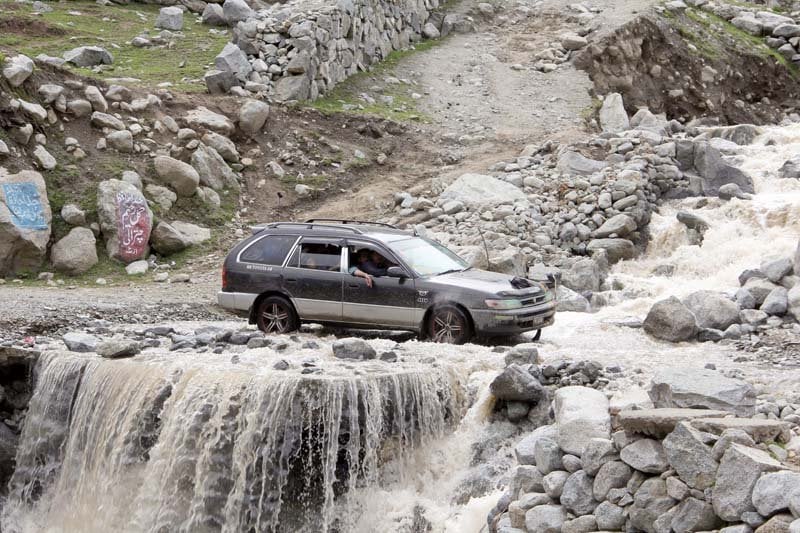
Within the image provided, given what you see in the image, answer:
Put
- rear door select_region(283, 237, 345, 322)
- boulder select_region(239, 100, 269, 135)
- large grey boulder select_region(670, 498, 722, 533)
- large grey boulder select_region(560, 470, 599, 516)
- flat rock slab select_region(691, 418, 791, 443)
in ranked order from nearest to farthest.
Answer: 1. large grey boulder select_region(670, 498, 722, 533)
2. flat rock slab select_region(691, 418, 791, 443)
3. large grey boulder select_region(560, 470, 599, 516)
4. rear door select_region(283, 237, 345, 322)
5. boulder select_region(239, 100, 269, 135)

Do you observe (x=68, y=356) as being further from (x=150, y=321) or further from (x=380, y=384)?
(x=380, y=384)

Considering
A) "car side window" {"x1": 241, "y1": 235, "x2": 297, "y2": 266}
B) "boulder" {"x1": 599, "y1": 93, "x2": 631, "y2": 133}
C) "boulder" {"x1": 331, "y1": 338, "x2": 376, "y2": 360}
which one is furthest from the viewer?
"boulder" {"x1": 599, "y1": 93, "x2": 631, "y2": 133}

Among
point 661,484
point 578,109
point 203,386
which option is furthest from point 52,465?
point 578,109

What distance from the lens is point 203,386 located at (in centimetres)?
1108

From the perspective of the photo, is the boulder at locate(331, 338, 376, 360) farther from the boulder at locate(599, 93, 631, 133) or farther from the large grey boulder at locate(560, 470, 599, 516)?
the boulder at locate(599, 93, 631, 133)

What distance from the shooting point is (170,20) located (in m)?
29.0

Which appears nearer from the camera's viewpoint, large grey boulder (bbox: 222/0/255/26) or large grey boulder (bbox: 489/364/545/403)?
large grey boulder (bbox: 489/364/545/403)

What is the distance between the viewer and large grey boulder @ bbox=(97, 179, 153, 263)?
18406mm

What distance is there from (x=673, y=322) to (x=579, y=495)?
5988 mm

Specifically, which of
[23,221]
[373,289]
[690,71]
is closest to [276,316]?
[373,289]

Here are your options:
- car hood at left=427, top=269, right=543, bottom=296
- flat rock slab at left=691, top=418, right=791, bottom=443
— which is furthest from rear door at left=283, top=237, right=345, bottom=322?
flat rock slab at left=691, top=418, right=791, bottom=443

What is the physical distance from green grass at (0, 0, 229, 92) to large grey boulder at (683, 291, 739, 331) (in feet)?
46.9

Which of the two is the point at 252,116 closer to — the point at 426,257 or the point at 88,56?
the point at 88,56

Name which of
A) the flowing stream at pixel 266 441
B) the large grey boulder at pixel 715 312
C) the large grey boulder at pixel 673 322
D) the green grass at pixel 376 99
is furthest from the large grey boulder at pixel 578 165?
the flowing stream at pixel 266 441
